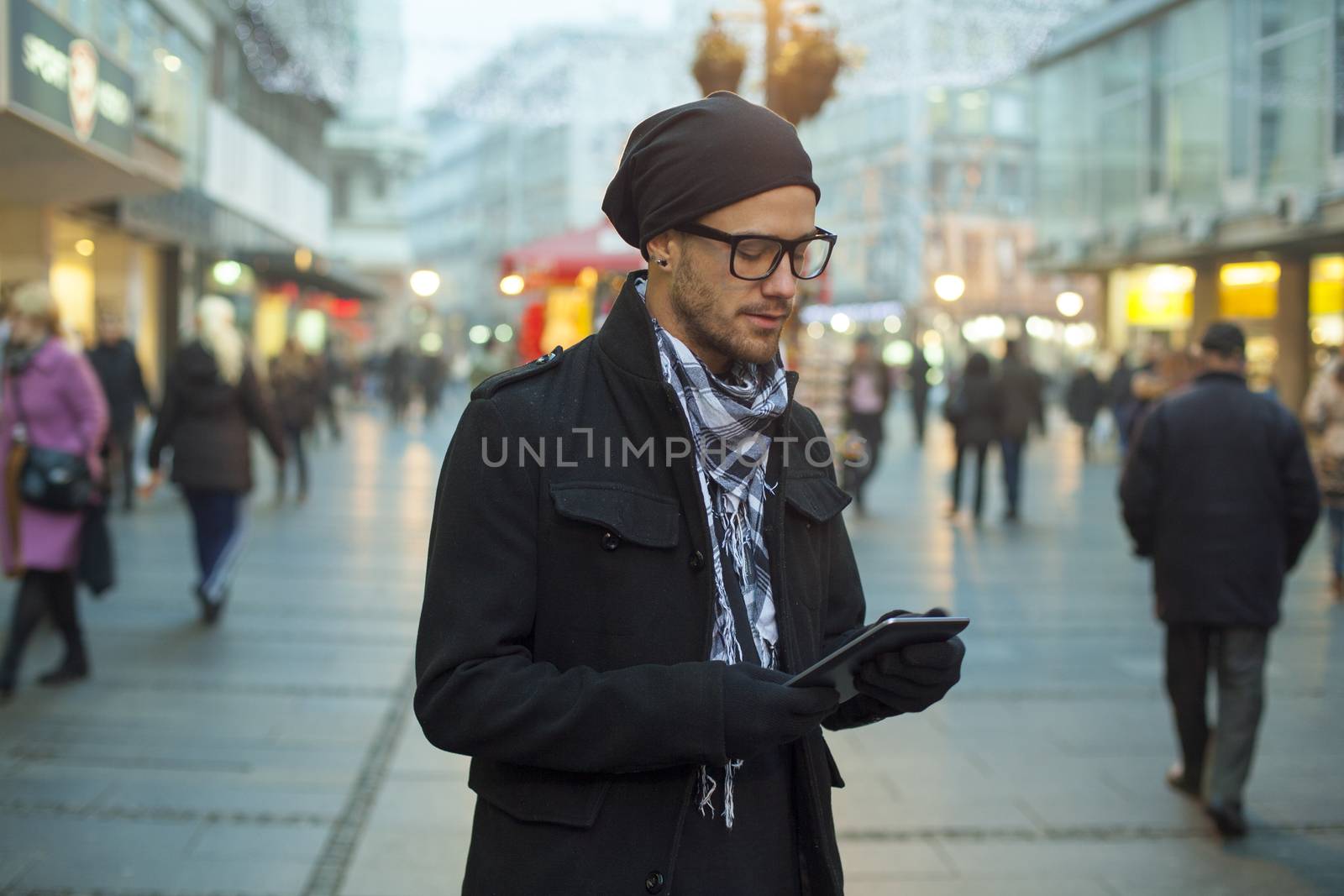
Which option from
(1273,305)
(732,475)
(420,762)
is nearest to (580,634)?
(732,475)

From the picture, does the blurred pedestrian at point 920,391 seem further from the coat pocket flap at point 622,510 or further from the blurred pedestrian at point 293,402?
the coat pocket flap at point 622,510

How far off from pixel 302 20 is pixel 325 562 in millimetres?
17356

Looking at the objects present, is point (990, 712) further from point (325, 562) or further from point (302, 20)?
point (302, 20)

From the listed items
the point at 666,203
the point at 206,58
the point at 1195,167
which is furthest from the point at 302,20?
the point at 666,203

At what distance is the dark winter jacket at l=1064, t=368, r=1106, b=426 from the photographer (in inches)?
1009

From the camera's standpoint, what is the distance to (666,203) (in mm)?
2084

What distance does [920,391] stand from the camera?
2922 centimetres

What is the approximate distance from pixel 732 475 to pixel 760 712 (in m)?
0.38

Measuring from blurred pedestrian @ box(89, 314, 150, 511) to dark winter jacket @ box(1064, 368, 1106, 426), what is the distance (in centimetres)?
1706

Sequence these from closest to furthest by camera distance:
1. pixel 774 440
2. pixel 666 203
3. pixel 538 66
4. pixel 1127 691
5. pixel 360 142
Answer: pixel 666 203 < pixel 774 440 < pixel 1127 691 < pixel 538 66 < pixel 360 142

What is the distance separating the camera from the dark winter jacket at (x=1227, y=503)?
18.3 feet

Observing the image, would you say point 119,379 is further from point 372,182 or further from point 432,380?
point 372,182

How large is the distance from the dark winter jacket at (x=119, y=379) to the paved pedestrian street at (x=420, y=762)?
3.04m

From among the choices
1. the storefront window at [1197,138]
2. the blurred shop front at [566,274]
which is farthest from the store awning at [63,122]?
the storefront window at [1197,138]
